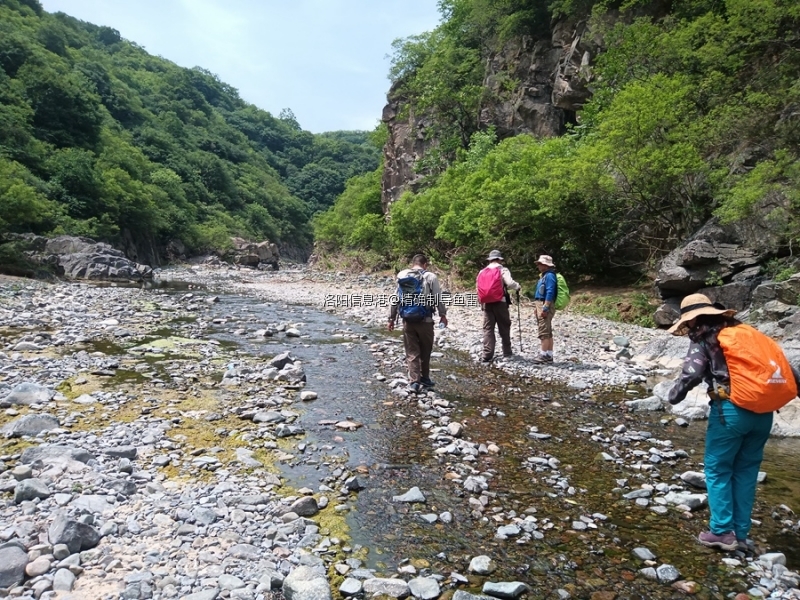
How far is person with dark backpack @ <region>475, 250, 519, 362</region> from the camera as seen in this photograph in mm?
10719

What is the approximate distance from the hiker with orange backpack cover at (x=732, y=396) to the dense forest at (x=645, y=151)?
963 cm

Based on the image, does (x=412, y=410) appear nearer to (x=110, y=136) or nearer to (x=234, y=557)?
(x=234, y=557)

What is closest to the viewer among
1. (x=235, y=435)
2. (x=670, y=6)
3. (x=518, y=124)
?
(x=235, y=435)

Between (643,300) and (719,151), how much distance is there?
5.21 m

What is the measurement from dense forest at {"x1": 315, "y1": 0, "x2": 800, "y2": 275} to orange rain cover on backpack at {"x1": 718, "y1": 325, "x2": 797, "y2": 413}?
9690 mm

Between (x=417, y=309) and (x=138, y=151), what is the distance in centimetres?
→ 8723

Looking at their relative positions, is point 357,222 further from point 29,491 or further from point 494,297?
point 29,491

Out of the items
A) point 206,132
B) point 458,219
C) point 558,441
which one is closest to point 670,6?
point 458,219

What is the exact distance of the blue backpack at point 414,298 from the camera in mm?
8594

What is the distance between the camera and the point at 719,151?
49.8ft

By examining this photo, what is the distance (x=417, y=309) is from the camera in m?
8.62

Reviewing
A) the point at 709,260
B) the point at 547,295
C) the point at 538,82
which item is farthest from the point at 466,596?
the point at 538,82

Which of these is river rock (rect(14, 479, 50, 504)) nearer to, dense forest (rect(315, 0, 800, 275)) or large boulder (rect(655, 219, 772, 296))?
dense forest (rect(315, 0, 800, 275))

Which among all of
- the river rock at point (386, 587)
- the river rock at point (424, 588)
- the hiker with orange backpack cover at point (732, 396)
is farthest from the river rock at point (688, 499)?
the river rock at point (386, 587)
